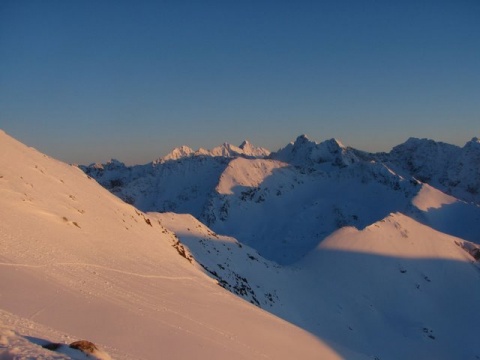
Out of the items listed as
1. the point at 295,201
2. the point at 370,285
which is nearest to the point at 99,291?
the point at 370,285

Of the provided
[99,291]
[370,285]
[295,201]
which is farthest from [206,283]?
[295,201]

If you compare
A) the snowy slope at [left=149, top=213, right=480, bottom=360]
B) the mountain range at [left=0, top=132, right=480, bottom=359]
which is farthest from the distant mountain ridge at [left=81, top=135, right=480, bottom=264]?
the snowy slope at [left=149, top=213, right=480, bottom=360]

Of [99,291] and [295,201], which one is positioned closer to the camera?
[99,291]

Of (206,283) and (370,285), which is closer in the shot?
(206,283)

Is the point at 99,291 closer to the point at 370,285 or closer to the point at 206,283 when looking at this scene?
the point at 206,283

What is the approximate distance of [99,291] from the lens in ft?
42.4

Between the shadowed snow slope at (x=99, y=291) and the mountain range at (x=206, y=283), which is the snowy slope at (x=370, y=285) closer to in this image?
the mountain range at (x=206, y=283)

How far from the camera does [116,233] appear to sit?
2359 centimetres

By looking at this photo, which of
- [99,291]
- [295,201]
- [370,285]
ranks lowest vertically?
[370,285]

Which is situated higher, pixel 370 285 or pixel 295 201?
pixel 295 201

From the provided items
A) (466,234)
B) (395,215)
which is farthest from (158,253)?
(466,234)

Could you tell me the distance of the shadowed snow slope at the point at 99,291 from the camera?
960 cm

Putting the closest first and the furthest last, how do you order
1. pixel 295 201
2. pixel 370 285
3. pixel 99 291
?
pixel 99 291 → pixel 370 285 → pixel 295 201

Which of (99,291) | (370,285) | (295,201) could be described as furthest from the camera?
(295,201)
